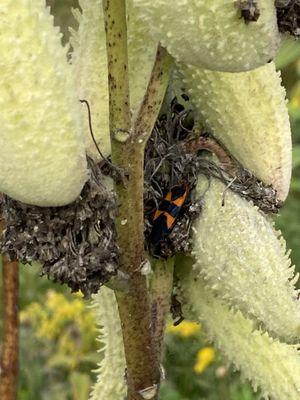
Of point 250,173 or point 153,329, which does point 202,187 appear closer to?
point 250,173

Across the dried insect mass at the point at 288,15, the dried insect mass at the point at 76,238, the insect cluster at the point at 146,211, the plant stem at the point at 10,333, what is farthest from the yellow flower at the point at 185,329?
the dried insect mass at the point at 288,15

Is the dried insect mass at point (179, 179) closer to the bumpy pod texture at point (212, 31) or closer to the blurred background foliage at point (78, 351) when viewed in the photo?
the bumpy pod texture at point (212, 31)

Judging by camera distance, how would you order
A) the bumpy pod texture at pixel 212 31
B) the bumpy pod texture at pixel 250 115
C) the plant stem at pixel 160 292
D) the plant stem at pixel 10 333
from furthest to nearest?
the plant stem at pixel 10 333 → the plant stem at pixel 160 292 → the bumpy pod texture at pixel 250 115 → the bumpy pod texture at pixel 212 31

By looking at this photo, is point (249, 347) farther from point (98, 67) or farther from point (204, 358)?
point (204, 358)

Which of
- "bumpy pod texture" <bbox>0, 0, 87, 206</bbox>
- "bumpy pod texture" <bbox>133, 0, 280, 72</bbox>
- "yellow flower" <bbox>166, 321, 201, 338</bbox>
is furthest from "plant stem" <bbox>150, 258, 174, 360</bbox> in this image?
"yellow flower" <bbox>166, 321, 201, 338</bbox>

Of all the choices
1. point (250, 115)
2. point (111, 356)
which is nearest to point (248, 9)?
point (250, 115)

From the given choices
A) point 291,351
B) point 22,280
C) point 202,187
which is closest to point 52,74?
point 202,187

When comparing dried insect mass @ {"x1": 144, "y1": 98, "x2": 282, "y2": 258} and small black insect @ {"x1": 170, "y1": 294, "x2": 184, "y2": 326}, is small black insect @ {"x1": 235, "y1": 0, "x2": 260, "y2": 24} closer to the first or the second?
dried insect mass @ {"x1": 144, "y1": 98, "x2": 282, "y2": 258}
